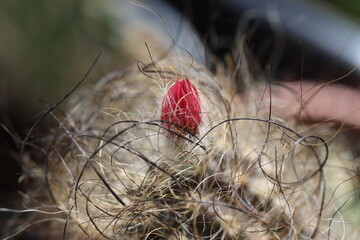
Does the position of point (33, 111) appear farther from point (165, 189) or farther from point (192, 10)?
point (165, 189)

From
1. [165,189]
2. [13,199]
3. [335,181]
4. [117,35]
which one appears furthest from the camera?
[117,35]

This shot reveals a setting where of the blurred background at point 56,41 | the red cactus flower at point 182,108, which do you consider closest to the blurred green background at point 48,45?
the blurred background at point 56,41

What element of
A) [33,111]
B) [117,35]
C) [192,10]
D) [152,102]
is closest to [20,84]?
[33,111]

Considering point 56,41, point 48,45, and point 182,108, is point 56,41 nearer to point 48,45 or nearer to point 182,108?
point 48,45

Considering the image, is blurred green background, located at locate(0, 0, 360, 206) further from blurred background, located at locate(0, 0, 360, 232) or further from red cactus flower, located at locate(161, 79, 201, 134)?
red cactus flower, located at locate(161, 79, 201, 134)

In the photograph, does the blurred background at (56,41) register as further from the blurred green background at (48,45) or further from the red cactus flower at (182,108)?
the red cactus flower at (182,108)

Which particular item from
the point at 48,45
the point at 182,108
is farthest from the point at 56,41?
the point at 182,108
